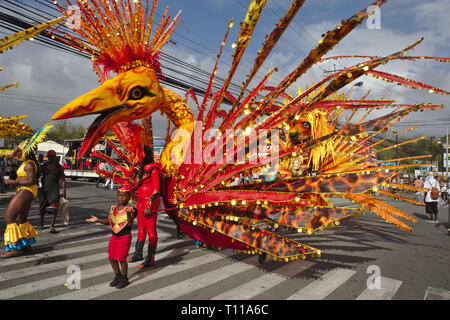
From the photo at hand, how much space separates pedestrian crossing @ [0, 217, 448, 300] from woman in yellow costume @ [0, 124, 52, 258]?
0.71ft

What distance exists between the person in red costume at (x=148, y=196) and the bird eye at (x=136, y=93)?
3.36ft

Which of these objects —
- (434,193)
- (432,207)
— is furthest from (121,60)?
(432,207)

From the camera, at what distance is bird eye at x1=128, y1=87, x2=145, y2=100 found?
290 centimetres

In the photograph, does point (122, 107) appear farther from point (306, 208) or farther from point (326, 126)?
point (326, 126)

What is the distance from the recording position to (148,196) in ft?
12.4

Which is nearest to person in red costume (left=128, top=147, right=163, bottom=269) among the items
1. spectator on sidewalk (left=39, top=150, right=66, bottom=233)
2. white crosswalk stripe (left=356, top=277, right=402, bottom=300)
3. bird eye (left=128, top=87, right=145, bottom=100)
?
bird eye (left=128, top=87, right=145, bottom=100)

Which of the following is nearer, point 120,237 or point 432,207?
point 120,237

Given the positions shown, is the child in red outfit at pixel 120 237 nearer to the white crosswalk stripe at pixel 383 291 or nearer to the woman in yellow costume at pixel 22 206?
the woman in yellow costume at pixel 22 206

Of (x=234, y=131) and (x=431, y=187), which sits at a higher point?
(x=234, y=131)

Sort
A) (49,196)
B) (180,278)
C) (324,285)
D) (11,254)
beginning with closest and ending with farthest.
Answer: (324,285)
(180,278)
(11,254)
(49,196)

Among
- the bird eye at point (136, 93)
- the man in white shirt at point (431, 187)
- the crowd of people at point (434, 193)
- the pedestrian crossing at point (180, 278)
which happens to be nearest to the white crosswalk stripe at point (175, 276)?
the pedestrian crossing at point (180, 278)

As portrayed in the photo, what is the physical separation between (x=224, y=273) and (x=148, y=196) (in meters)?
1.44

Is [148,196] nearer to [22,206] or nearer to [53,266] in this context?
[53,266]

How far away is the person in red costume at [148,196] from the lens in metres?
3.62
